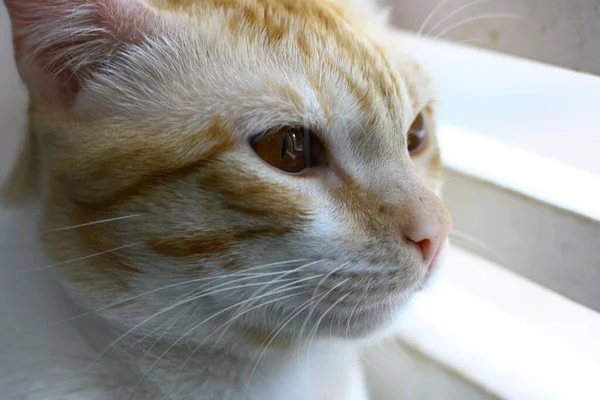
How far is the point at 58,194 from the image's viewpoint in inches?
26.8

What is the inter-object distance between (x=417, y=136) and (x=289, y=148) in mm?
246

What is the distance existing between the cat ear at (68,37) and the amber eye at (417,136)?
34 cm

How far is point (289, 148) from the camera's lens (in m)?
0.63

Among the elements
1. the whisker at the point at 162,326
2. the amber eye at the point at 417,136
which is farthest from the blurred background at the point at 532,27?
the whisker at the point at 162,326

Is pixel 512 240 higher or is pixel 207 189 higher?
pixel 207 189

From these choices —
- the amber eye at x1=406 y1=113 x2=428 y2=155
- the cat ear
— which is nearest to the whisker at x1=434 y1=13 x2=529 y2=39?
the amber eye at x1=406 y1=113 x2=428 y2=155

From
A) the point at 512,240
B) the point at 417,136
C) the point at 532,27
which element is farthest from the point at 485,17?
the point at 512,240

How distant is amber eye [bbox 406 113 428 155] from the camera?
0.81 m

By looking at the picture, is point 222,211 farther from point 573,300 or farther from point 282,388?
point 573,300

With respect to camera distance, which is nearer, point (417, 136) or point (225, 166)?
point (225, 166)

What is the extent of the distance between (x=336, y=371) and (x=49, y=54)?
0.51m

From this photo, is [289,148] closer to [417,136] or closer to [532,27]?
[417,136]

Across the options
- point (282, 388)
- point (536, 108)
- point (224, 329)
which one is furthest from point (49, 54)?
point (536, 108)

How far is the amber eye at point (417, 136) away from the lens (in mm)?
810
